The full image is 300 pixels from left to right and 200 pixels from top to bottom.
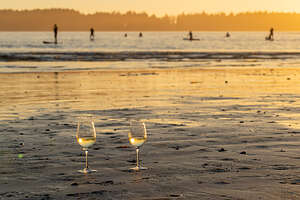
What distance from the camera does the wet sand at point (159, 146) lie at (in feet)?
22.7

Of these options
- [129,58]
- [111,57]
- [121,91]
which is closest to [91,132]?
[121,91]

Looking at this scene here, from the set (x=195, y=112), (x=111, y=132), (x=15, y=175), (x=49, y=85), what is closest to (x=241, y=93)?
(x=195, y=112)

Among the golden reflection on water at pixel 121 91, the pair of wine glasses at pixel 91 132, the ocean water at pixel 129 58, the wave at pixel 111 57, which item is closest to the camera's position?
the pair of wine glasses at pixel 91 132

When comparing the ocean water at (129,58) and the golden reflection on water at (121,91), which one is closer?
the golden reflection on water at (121,91)

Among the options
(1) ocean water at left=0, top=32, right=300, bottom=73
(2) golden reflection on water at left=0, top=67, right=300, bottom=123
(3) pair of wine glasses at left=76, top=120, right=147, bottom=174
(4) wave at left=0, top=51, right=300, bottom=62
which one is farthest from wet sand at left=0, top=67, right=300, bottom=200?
(4) wave at left=0, top=51, right=300, bottom=62

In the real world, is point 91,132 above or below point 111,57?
above

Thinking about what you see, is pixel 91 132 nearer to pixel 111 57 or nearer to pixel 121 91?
pixel 121 91

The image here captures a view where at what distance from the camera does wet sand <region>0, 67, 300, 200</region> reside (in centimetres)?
692

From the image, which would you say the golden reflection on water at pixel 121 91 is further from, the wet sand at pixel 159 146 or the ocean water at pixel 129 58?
the ocean water at pixel 129 58

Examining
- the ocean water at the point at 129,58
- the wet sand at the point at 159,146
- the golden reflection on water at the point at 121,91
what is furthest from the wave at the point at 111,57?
the wet sand at the point at 159,146

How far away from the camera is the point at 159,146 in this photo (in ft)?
32.3

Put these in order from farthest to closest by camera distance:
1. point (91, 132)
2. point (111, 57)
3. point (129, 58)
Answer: point (111, 57) < point (129, 58) < point (91, 132)

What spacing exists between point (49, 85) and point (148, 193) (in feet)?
55.8

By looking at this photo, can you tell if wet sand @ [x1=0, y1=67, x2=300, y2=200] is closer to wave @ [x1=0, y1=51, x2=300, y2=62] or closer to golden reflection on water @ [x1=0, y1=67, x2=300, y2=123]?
golden reflection on water @ [x1=0, y1=67, x2=300, y2=123]
